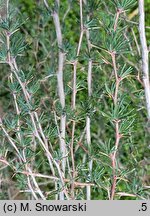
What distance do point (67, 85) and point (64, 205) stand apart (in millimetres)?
387

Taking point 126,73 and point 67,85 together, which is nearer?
point 126,73

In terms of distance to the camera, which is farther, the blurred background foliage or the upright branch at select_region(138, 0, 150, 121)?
the blurred background foliage

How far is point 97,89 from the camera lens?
118cm

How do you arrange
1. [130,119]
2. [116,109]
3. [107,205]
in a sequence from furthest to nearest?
[107,205] → [130,119] → [116,109]

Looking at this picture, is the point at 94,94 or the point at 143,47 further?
the point at 94,94

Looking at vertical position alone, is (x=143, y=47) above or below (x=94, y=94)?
above

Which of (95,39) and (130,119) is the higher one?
(95,39)

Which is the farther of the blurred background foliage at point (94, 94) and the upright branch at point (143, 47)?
the blurred background foliage at point (94, 94)

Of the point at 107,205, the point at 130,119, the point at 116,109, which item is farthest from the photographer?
the point at 107,205

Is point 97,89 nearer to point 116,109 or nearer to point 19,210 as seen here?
point 116,109

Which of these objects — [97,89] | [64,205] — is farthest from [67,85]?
[64,205]

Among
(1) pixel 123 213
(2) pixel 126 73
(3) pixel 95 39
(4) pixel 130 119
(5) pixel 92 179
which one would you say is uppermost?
(3) pixel 95 39

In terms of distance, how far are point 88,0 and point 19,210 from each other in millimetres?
715

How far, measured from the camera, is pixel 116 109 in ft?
2.95
